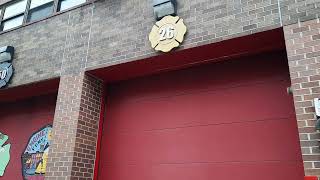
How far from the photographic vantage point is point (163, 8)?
5348 mm

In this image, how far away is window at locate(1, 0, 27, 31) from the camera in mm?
7902

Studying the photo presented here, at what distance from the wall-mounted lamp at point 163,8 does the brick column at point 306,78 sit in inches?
70.7

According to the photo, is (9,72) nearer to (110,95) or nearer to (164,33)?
(110,95)

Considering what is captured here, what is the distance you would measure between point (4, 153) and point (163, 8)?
195 inches

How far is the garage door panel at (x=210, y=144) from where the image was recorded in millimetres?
4520

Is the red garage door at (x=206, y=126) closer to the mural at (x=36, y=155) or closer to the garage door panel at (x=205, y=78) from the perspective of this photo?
the garage door panel at (x=205, y=78)

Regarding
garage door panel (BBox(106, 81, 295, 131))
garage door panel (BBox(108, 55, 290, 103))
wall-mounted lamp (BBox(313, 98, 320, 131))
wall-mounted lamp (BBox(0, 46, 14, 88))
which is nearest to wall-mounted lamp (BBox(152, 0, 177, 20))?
garage door panel (BBox(108, 55, 290, 103))

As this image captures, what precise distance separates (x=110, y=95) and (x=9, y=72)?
94.5 inches

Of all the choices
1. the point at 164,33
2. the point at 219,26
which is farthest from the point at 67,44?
the point at 219,26

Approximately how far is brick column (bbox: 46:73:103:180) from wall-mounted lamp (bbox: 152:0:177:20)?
1.73 m

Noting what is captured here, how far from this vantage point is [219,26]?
15.9ft

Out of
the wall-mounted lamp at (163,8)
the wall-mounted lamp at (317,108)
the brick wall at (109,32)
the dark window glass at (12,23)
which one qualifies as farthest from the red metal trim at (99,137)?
the wall-mounted lamp at (317,108)

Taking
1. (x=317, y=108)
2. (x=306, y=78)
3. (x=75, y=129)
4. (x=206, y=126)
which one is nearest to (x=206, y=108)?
(x=206, y=126)

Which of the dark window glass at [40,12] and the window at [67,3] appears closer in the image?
the window at [67,3]
